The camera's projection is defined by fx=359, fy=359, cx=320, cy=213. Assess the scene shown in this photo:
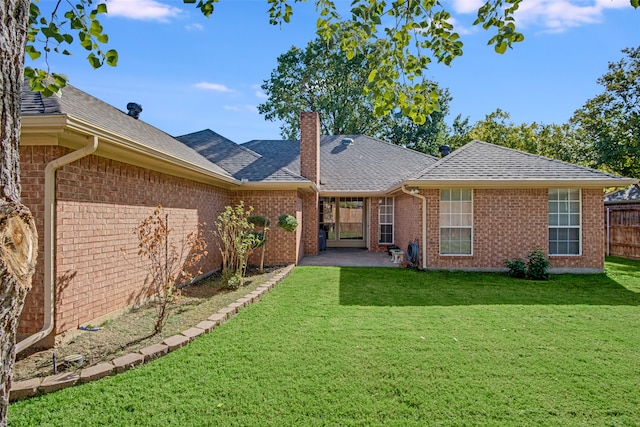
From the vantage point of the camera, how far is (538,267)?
9438 mm

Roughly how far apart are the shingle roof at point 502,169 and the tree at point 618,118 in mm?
10707

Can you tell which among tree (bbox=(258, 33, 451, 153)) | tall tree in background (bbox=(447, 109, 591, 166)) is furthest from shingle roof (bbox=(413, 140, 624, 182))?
tree (bbox=(258, 33, 451, 153))

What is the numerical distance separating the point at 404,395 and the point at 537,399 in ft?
4.11

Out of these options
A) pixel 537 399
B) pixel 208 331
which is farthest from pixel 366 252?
pixel 537 399

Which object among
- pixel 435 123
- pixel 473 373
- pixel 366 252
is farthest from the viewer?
pixel 435 123

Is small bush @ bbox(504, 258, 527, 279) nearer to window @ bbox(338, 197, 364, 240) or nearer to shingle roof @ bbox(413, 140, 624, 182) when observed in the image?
shingle roof @ bbox(413, 140, 624, 182)

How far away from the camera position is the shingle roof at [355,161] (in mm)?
15148

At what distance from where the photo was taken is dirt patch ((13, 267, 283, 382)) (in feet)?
12.9

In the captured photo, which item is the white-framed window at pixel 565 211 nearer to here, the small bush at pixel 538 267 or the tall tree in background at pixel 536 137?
the small bush at pixel 538 267

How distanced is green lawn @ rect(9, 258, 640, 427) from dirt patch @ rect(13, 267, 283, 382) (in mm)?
501

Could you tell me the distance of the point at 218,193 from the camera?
1036cm

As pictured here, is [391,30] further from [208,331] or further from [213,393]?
[208,331]

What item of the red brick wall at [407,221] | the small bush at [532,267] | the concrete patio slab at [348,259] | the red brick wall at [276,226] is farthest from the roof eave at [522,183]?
the red brick wall at [276,226]

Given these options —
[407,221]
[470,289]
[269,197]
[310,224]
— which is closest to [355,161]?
[310,224]
